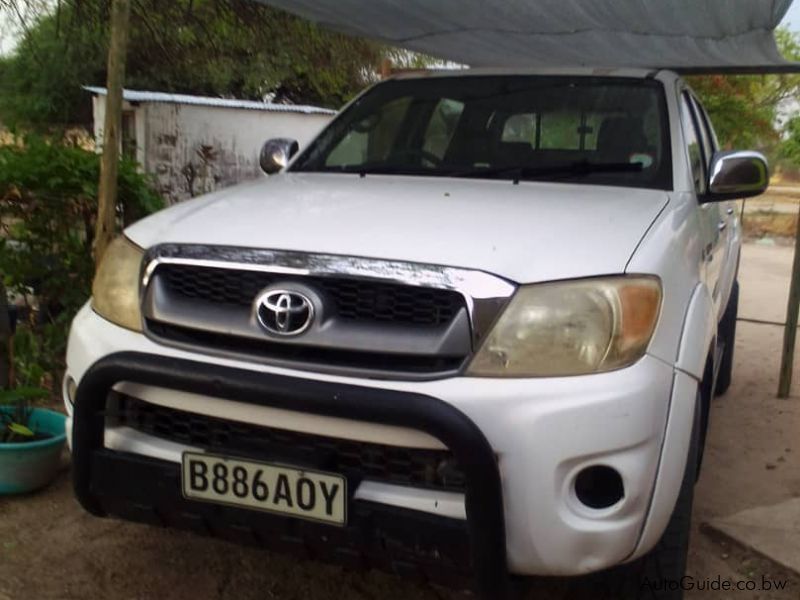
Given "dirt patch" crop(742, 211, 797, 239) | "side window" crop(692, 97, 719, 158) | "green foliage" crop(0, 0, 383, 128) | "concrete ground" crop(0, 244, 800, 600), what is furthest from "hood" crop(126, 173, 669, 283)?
"dirt patch" crop(742, 211, 797, 239)

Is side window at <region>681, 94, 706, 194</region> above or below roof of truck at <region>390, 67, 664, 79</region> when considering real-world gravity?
below

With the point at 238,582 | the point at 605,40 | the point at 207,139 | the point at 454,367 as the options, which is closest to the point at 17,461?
the point at 238,582

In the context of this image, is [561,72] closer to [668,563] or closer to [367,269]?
[367,269]

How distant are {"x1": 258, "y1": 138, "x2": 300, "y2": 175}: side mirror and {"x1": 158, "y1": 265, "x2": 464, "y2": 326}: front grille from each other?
1.52 meters

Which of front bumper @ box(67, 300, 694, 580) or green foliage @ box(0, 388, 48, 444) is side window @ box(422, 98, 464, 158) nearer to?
front bumper @ box(67, 300, 694, 580)

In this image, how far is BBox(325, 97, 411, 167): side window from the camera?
12.1 ft

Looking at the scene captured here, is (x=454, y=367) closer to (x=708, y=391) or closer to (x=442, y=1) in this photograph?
(x=708, y=391)

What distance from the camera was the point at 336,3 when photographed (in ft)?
15.9

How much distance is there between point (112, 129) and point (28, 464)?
164 cm

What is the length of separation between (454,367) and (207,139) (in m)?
8.97

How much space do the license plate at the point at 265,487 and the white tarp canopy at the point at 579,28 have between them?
10.5ft

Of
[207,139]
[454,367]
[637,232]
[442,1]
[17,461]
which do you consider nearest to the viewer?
[454,367]

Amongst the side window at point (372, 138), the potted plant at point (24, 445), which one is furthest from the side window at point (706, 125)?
the potted plant at point (24, 445)

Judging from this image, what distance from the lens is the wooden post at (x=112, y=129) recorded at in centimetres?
415
